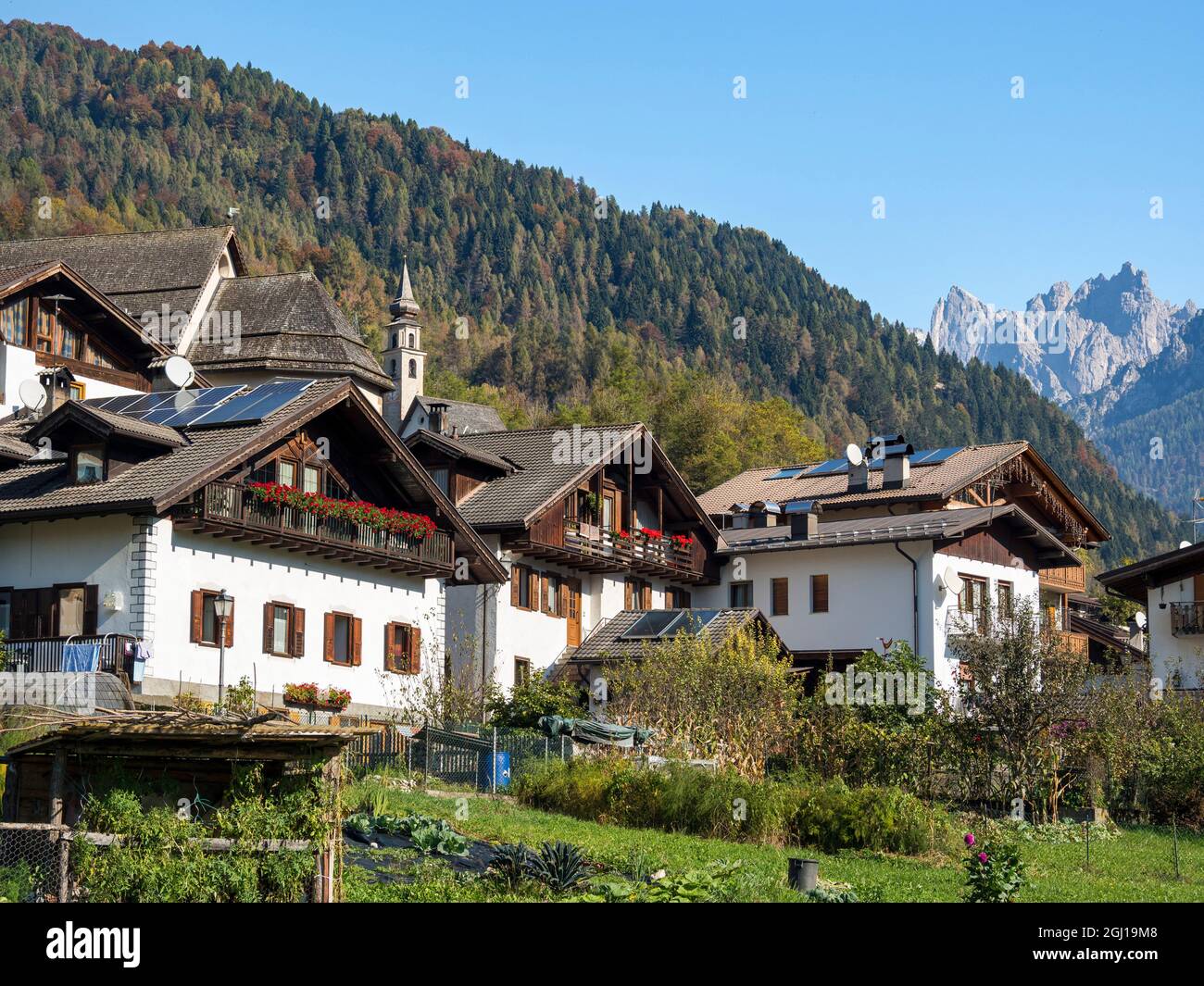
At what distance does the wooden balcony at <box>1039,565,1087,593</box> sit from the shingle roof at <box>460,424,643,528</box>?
16.2 metres

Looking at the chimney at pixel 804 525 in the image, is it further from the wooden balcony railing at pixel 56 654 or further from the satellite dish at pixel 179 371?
the wooden balcony railing at pixel 56 654

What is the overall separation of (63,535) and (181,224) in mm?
125980

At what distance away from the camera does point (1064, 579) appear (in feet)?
192

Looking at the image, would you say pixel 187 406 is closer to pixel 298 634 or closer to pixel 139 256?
pixel 298 634

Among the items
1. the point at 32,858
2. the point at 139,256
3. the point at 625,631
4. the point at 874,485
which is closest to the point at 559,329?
the point at 139,256

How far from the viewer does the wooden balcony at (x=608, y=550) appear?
149ft

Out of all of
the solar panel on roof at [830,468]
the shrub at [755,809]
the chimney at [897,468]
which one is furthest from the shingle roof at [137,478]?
the solar panel on roof at [830,468]

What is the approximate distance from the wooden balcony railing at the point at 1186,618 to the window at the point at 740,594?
12.3 m

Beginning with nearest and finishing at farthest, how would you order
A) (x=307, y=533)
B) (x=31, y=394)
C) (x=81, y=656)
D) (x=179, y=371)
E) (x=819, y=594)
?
(x=81, y=656) → (x=307, y=533) → (x=179, y=371) → (x=31, y=394) → (x=819, y=594)

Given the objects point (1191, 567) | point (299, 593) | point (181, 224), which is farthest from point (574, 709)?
point (181, 224)

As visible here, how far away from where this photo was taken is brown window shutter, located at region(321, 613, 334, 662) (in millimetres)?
38312

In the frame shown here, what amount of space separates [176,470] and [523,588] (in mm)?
14195

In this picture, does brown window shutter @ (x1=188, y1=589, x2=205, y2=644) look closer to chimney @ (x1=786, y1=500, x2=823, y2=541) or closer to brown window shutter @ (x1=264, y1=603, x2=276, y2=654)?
brown window shutter @ (x1=264, y1=603, x2=276, y2=654)

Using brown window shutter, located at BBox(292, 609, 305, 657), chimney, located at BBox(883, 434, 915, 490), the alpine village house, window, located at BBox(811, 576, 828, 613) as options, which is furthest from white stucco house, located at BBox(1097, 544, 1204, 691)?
brown window shutter, located at BBox(292, 609, 305, 657)
